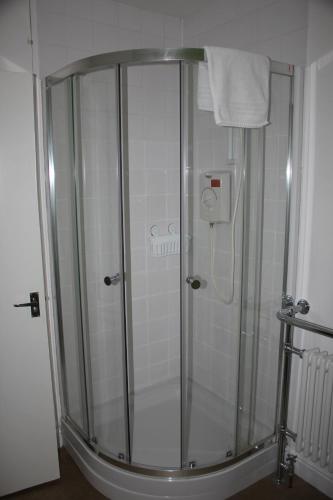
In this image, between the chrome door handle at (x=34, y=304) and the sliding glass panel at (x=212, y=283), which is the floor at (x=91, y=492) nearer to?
the sliding glass panel at (x=212, y=283)

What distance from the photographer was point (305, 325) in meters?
1.81

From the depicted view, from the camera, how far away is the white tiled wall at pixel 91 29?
206cm

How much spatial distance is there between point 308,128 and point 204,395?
1.69 m

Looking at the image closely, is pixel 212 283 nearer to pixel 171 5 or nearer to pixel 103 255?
pixel 103 255

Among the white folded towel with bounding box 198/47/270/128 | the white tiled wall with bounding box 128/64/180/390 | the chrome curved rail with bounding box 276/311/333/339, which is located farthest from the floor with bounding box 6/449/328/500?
the white folded towel with bounding box 198/47/270/128

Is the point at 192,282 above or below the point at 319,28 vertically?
below

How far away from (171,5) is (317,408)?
2.44 m

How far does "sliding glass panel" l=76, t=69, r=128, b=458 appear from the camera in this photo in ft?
6.31

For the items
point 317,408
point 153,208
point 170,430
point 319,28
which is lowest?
point 170,430

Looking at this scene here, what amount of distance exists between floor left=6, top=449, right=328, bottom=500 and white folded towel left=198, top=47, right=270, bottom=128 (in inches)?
73.7

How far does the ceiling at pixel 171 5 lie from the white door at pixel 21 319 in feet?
3.24

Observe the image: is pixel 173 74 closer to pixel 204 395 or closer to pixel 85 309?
pixel 85 309

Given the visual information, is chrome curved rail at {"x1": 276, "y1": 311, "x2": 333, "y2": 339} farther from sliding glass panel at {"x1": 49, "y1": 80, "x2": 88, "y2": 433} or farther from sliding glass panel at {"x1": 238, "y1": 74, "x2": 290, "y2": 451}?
sliding glass panel at {"x1": 49, "y1": 80, "x2": 88, "y2": 433}

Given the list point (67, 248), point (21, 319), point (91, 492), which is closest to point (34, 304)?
point (21, 319)
